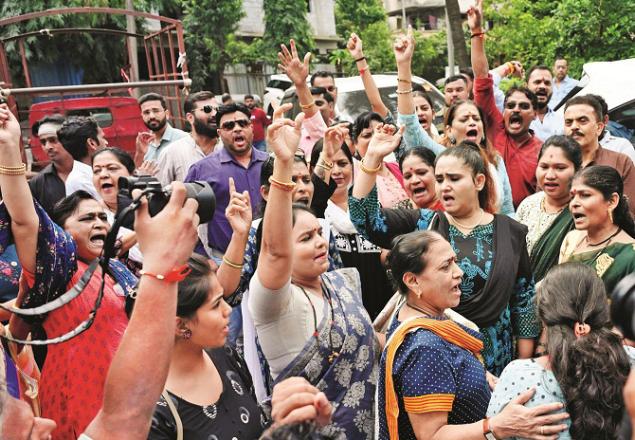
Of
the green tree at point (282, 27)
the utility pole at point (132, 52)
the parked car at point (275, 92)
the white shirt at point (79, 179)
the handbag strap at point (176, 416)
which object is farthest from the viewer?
the green tree at point (282, 27)

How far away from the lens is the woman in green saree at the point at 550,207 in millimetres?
3344

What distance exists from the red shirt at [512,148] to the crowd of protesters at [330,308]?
0.51 m

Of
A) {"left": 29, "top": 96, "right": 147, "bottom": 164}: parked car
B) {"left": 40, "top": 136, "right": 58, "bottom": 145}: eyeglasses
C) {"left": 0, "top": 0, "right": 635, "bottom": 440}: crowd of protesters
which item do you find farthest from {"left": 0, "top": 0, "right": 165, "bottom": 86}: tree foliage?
{"left": 0, "top": 0, "right": 635, "bottom": 440}: crowd of protesters

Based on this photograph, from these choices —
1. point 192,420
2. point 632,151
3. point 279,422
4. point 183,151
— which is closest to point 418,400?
point 192,420

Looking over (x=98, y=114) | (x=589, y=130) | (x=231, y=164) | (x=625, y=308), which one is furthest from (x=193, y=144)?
(x=98, y=114)

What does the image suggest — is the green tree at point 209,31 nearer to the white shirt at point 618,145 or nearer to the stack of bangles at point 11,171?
the white shirt at point 618,145

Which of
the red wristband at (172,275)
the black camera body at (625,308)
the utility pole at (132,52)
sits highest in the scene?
the utility pole at (132,52)

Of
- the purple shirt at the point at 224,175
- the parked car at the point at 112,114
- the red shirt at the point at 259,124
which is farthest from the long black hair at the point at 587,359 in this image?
the parked car at the point at 112,114

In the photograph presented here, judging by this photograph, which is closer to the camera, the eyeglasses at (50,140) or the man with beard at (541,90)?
the eyeglasses at (50,140)

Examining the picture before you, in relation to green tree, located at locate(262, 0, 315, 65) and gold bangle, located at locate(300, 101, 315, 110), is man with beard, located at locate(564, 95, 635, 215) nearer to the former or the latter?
gold bangle, located at locate(300, 101, 315, 110)

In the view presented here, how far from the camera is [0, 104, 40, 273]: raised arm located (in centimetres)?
232

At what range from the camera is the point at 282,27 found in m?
22.8

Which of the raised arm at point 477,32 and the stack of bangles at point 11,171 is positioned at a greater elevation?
the raised arm at point 477,32

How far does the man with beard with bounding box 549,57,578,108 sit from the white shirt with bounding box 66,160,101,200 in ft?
16.2
